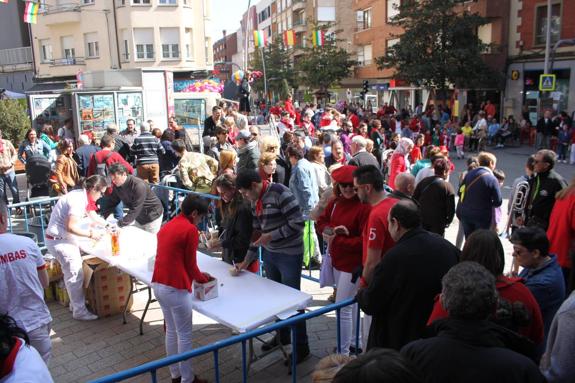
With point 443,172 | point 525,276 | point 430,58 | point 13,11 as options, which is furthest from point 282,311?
point 13,11

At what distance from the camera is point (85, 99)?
15.4 m

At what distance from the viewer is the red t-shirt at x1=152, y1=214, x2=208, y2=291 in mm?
4324

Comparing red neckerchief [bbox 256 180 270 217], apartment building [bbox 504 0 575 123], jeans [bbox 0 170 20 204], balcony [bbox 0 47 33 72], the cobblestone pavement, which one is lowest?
the cobblestone pavement

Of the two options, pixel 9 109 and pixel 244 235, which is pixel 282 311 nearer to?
pixel 244 235

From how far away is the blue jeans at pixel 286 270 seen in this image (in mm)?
4941

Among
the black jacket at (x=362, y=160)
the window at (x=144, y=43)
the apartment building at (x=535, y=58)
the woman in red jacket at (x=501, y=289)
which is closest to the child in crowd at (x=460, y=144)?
the apartment building at (x=535, y=58)

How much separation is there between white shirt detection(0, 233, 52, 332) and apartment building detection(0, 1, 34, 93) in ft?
133

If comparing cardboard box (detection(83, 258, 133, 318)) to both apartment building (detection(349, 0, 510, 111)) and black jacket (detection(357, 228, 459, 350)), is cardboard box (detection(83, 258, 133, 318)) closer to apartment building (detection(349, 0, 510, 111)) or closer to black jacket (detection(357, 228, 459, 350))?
black jacket (detection(357, 228, 459, 350))

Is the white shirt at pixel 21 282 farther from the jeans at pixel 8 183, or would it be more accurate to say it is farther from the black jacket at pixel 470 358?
the jeans at pixel 8 183

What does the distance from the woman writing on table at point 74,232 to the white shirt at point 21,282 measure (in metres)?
2.19

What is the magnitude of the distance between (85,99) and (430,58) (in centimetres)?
1655

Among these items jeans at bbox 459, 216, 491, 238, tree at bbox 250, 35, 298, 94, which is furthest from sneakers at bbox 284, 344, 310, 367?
tree at bbox 250, 35, 298, 94

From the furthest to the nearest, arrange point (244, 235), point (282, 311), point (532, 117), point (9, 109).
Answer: point (532, 117) → point (9, 109) → point (244, 235) → point (282, 311)

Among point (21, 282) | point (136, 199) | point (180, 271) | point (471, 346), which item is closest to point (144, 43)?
point (136, 199)
